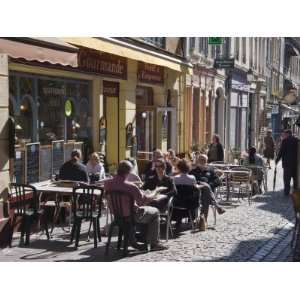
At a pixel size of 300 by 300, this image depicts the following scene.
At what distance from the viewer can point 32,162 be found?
35.0 ft

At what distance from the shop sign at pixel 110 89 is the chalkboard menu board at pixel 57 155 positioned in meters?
2.64

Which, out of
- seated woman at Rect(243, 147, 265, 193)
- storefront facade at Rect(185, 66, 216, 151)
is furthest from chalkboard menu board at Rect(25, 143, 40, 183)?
storefront facade at Rect(185, 66, 216, 151)

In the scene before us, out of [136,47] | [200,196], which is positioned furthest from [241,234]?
[136,47]

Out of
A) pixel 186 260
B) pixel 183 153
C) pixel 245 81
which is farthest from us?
pixel 245 81

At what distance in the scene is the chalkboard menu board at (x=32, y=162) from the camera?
34.3ft

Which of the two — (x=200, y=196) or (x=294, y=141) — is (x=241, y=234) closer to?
(x=200, y=196)

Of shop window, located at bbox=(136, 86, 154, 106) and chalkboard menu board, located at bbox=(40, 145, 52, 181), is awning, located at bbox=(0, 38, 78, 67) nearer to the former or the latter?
chalkboard menu board, located at bbox=(40, 145, 52, 181)

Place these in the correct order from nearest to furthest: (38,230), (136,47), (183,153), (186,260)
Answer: (186,260) < (38,230) < (136,47) < (183,153)

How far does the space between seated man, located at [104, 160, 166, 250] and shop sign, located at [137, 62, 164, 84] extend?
803 centimetres

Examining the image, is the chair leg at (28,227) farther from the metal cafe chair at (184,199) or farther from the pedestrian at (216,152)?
the pedestrian at (216,152)

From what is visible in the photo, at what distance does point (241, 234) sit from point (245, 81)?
2107cm

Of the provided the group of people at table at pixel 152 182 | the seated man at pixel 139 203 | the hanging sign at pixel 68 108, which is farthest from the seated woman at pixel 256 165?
the seated man at pixel 139 203

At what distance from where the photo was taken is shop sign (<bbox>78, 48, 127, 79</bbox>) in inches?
493

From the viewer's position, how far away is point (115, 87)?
14969 millimetres
